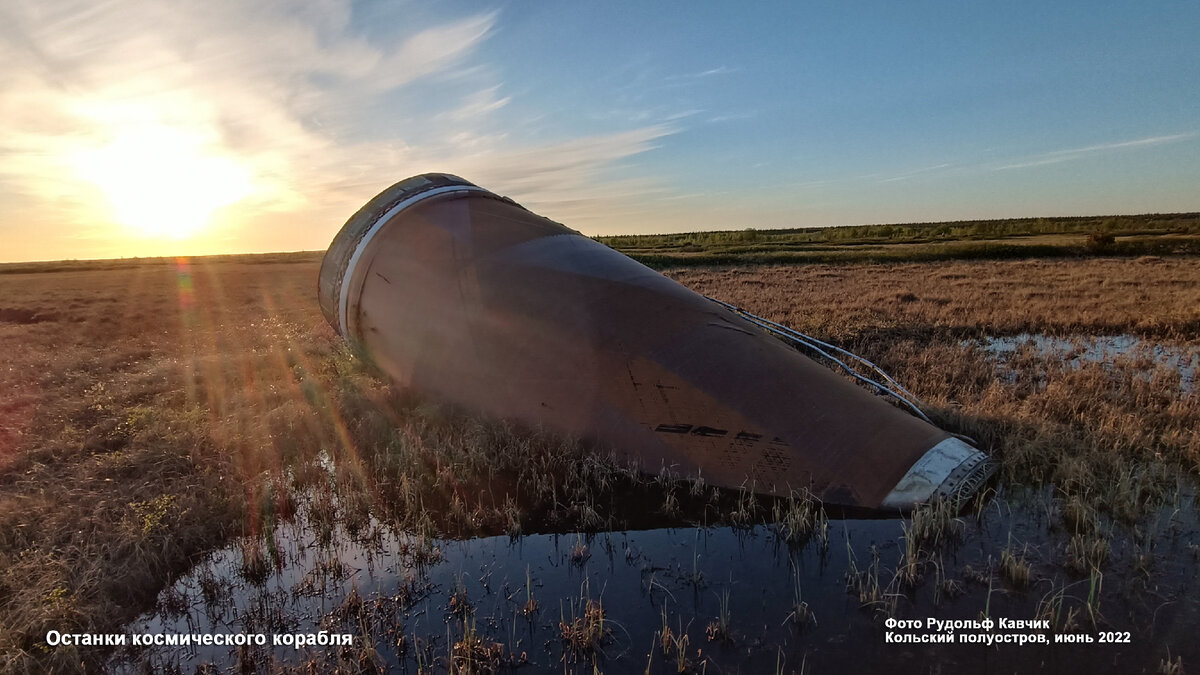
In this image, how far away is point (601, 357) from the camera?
4.93 meters

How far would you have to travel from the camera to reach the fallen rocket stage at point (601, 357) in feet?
13.9

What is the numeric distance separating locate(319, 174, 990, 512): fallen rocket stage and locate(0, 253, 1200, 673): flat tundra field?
0.79ft

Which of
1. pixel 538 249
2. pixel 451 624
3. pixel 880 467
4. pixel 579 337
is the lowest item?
pixel 451 624

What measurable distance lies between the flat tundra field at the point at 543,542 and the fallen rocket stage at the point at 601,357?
0.24 metres

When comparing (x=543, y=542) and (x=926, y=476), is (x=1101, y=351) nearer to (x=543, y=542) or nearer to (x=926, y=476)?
(x=926, y=476)

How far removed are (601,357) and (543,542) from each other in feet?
5.17

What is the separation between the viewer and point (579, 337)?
16.7ft

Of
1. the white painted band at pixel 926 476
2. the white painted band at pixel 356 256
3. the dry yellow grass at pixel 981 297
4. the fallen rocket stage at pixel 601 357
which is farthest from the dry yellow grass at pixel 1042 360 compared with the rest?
the white painted band at pixel 356 256

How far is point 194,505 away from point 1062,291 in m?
19.1

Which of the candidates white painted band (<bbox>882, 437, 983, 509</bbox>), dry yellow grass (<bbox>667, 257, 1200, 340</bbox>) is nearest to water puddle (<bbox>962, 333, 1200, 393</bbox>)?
dry yellow grass (<bbox>667, 257, 1200, 340</bbox>)

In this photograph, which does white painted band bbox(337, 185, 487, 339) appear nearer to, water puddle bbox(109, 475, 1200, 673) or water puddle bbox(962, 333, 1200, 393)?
water puddle bbox(109, 475, 1200, 673)

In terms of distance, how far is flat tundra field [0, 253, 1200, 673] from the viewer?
9.59 feet

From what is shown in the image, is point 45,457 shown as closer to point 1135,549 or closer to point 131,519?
point 131,519

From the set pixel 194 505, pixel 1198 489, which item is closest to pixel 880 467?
pixel 1198 489
